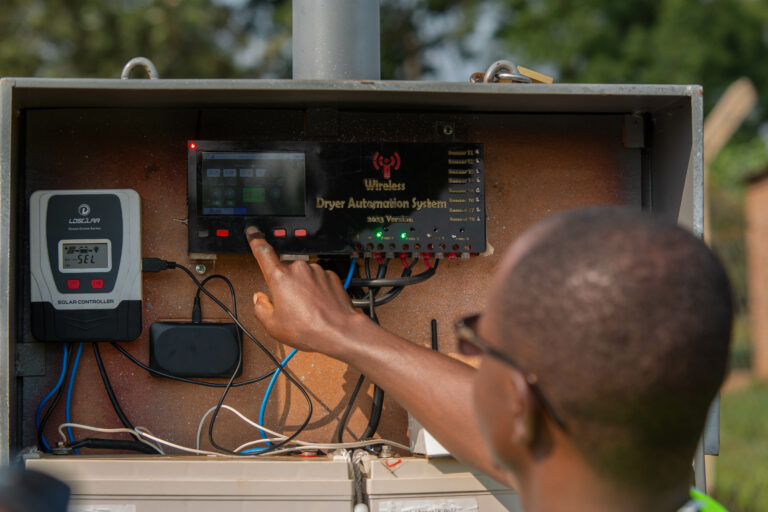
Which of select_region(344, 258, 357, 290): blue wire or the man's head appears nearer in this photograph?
the man's head

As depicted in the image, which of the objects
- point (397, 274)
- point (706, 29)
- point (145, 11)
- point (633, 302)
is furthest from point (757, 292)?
point (633, 302)

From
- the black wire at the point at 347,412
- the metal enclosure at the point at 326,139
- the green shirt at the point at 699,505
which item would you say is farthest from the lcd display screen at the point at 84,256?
the green shirt at the point at 699,505

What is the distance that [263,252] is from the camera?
2.19 metres

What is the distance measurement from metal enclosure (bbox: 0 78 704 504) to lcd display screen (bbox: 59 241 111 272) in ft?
0.36

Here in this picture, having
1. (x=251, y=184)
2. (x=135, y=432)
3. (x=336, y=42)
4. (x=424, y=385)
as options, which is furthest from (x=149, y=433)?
(x=336, y=42)

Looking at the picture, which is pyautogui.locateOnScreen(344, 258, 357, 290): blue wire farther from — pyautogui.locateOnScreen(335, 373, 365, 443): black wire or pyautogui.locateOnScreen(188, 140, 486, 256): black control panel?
pyautogui.locateOnScreen(335, 373, 365, 443): black wire

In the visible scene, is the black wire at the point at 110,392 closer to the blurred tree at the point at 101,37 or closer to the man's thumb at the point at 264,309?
the man's thumb at the point at 264,309

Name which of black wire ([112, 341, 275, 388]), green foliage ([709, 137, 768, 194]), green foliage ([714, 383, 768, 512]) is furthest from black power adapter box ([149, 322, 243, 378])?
green foliage ([709, 137, 768, 194])

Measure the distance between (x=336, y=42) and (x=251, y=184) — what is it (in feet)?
1.62

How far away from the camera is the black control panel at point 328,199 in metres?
2.26

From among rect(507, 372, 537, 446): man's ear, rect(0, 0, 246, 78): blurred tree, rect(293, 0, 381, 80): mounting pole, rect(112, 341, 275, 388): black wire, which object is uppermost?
rect(0, 0, 246, 78): blurred tree

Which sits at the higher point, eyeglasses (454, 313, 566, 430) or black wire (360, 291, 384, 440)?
eyeglasses (454, 313, 566, 430)

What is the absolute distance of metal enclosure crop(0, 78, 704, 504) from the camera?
7.36 feet

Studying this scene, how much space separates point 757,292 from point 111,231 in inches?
359
